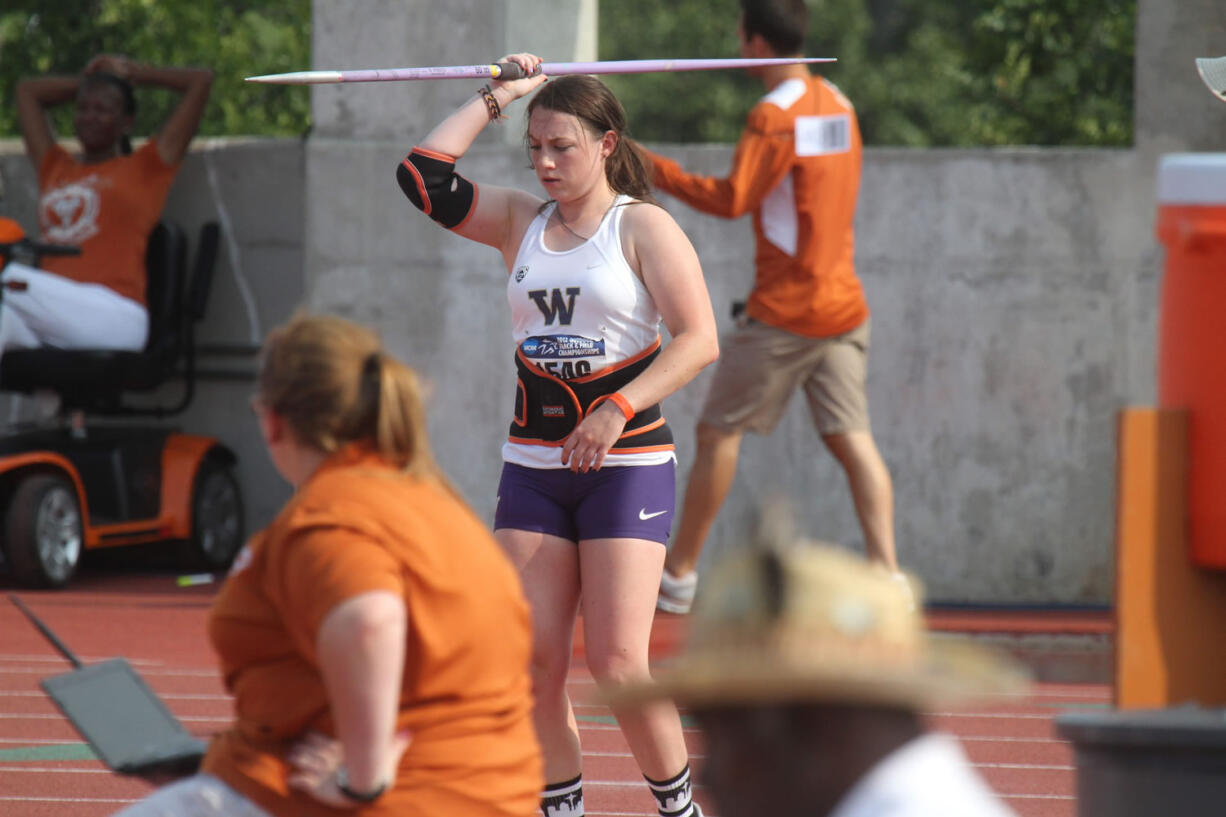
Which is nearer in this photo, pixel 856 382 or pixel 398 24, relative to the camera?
→ pixel 856 382

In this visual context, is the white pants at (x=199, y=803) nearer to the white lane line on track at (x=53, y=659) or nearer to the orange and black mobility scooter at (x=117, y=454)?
the white lane line on track at (x=53, y=659)

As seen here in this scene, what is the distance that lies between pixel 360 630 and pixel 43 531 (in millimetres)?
6557

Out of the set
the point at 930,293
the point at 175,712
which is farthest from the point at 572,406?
the point at 930,293

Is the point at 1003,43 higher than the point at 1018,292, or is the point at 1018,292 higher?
the point at 1003,43

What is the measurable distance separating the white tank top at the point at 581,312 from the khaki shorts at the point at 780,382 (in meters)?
3.23

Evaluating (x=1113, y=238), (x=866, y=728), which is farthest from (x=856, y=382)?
(x=866, y=728)

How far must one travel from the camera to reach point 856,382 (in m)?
8.09

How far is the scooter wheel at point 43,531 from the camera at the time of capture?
8875mm

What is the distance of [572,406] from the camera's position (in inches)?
185

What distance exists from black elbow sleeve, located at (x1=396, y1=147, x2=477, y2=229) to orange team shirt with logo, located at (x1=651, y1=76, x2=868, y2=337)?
9.12ft

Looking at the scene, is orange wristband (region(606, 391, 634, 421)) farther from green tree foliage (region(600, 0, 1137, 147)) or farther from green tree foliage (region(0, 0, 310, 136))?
green tree foliage (region(600, 0, 1137, 147))

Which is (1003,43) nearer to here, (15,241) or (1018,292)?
(1018,292)

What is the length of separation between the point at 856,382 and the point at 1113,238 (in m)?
1.75

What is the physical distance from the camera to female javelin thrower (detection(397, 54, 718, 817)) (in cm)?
460
